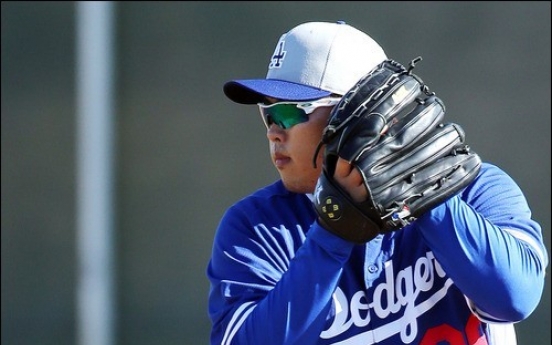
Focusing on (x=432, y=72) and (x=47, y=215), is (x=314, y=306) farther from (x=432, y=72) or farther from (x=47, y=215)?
(x=47, y=215)

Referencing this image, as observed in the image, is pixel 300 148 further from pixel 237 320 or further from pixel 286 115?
pixel 237 320

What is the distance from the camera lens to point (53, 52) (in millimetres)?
5637

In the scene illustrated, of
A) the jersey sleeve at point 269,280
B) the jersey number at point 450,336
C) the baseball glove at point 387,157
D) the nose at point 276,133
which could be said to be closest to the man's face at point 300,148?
the nose at point 276,133

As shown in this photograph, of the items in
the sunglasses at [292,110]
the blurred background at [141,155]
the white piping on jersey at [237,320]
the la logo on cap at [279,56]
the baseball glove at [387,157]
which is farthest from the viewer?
the blurred background at [141,155]

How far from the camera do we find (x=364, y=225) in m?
1.90

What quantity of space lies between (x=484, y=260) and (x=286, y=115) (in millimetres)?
527

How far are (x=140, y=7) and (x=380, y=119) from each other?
12.9ft

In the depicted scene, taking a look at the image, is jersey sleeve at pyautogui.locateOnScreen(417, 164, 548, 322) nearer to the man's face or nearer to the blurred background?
the man's face

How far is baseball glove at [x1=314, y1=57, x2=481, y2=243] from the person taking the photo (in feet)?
6.12

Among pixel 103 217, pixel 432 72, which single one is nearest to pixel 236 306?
pixel 432 72

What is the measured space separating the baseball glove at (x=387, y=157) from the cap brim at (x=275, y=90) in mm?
207

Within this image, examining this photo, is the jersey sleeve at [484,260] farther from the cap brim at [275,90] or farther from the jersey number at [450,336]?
the cap brim at [275,90]

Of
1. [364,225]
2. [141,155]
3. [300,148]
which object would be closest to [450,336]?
[364,225]

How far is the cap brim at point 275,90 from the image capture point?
212cm
